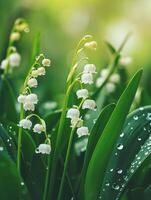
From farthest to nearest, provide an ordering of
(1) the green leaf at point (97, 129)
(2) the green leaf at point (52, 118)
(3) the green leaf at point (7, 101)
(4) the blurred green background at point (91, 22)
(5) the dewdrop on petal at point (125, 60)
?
(4) the blurred green background at point (91, 22)
(5) the dewdrop on petal at point (125, 60)
(3) the green leaf at point (7, 101)
(2) the green leaf at point (52, 118)
(1) the green leaf at point (97, 129)

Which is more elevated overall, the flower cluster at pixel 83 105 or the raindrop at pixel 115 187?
the flower cluster at pixel 83 105

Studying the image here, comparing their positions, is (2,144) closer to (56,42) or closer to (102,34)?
(56,42)

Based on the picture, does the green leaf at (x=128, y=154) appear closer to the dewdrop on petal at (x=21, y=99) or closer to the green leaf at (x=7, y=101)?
the dewdrop on petal at (x=21, y=99)

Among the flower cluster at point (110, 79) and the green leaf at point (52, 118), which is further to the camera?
the flower cluster at point (110, 79)

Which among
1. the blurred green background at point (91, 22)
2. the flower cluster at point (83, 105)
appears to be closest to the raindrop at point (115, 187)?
the flower cluster at point (83, 105)

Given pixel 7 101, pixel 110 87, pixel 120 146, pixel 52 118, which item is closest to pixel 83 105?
pixel 120 146

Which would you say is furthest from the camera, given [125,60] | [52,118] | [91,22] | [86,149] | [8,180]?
[91,22]

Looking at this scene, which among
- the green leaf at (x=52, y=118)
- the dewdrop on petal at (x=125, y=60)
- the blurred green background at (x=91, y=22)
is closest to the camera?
the green leaf at (x=52, y=118)

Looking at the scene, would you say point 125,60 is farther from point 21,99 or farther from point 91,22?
point 91,22

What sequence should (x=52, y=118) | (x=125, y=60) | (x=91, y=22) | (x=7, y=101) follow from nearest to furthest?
(x=52, y=118) < (x=7, y=101) < (x=125, y=60) < (x=91, y=22)
